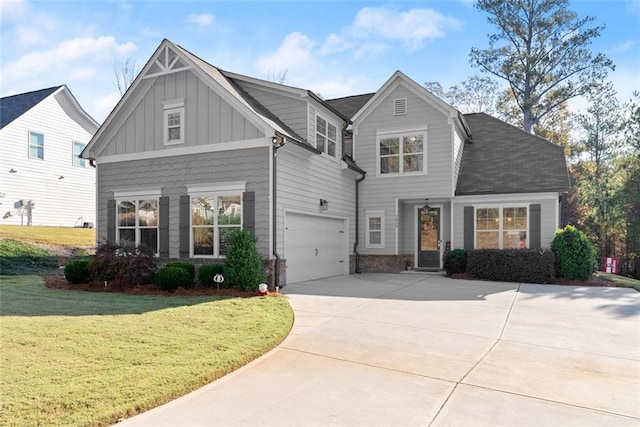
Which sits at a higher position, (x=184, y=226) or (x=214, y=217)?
(x=214, y=217)

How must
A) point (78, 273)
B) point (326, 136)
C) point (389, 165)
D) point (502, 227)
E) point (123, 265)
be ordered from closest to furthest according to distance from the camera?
1. point (123, 265)
2. point (78, 273)
3. point (326, 136)
4. point (502, 227)
5. point (389, 165)

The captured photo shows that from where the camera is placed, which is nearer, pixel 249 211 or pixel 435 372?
pixel 435 372

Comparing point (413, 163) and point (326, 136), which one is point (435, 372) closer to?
point (326, 136)

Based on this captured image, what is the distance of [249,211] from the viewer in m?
11.0

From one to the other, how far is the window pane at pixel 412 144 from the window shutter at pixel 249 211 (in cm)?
694

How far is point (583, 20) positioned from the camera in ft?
74.4

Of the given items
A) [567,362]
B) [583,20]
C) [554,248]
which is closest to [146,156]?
[567,362]

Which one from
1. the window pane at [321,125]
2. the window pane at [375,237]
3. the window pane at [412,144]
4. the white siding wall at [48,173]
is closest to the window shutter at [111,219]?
the window pane at [321,125]

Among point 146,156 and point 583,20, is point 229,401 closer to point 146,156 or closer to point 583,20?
point 146,156

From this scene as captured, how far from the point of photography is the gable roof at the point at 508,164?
14.2 metres

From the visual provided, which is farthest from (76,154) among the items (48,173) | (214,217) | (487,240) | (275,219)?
(487,240)

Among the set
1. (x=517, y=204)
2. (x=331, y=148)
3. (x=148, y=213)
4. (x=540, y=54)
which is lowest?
(x=148, y=213)

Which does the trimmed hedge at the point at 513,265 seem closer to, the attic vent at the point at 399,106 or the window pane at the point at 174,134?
the attic vent at the point at 399,106

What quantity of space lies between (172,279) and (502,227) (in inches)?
424
